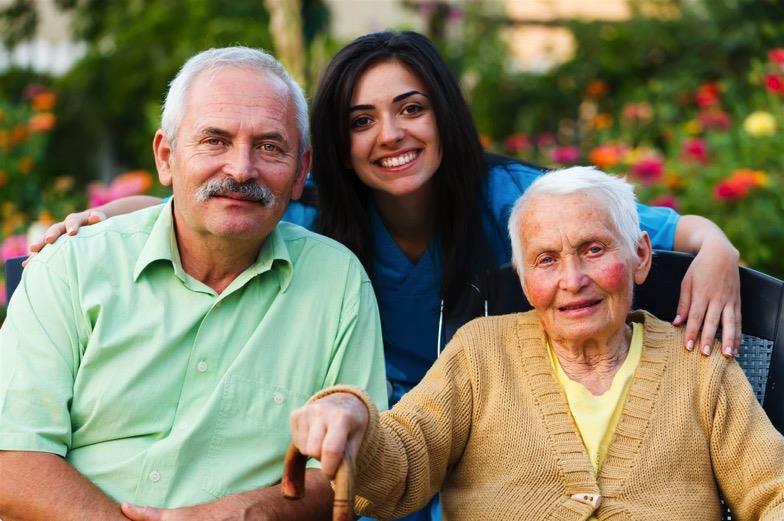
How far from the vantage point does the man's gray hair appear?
263 centimetres

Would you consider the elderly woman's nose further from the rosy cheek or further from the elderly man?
the elderly man

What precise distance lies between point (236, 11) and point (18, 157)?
3.01 metres

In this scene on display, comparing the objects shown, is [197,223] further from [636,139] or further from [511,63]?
[511,63]

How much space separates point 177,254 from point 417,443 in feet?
2.48

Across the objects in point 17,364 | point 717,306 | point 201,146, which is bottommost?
point 17,364

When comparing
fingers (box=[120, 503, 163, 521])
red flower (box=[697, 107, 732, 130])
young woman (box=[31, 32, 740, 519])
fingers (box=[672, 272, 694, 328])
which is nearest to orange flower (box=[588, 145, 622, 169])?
red flower (box=[697, 107, 732, 130])

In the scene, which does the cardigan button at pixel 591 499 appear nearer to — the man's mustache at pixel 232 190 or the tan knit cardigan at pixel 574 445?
the tan knit cardigan at pixel 574 445

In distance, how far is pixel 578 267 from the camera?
2.54 metres

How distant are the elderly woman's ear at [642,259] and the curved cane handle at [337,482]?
1.02m

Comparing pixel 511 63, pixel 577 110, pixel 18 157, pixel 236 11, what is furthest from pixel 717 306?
pixel 236 11

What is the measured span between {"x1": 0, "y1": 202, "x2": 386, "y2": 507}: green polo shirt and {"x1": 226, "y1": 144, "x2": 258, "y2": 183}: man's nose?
237 mm

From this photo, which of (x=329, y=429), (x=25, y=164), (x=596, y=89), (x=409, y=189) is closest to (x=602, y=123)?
(x=596, y=89)

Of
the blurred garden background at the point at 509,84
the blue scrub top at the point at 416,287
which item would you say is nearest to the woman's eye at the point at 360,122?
the blue scrub top at the point at 416,287

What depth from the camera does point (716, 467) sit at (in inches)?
99.5
